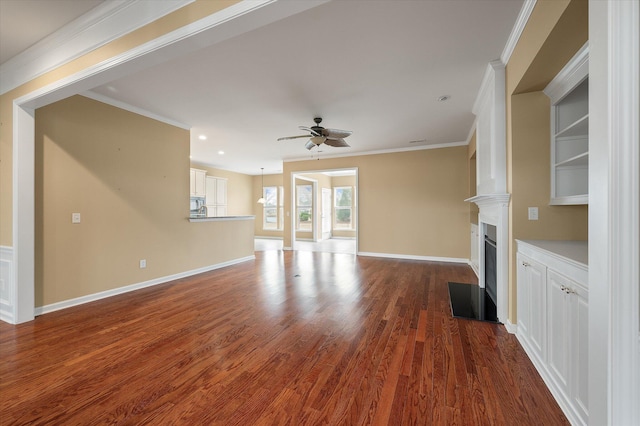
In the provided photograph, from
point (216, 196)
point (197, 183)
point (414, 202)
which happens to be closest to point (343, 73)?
point (414, 202)

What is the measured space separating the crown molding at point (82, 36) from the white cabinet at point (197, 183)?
5.03 metres

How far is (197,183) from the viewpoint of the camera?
8.24 m

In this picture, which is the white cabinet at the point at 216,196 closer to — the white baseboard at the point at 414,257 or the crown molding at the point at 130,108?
the crown molding at the point at 130,108

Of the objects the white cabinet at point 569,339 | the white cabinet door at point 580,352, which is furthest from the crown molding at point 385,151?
the white cabinet door at point 580,352

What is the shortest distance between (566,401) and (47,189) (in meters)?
5.21

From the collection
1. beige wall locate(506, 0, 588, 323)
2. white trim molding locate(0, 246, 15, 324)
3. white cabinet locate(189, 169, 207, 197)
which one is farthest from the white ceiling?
white cabinet locate(189, 169, 207, 197)

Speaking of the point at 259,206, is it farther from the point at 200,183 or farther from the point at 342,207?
the point at 342,207

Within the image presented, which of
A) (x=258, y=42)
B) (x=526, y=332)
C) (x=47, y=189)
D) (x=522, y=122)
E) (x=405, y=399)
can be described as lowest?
(x=405, y=399)

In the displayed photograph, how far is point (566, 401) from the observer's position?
5.21 feet

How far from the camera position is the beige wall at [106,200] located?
322 centimetres

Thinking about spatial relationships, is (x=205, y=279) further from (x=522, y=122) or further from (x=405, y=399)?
(x=522, y=122)

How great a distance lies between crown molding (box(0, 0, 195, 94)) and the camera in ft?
6.57

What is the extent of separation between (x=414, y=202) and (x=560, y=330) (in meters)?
5.03

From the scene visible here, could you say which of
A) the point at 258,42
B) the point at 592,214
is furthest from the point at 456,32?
the point at 592,214
